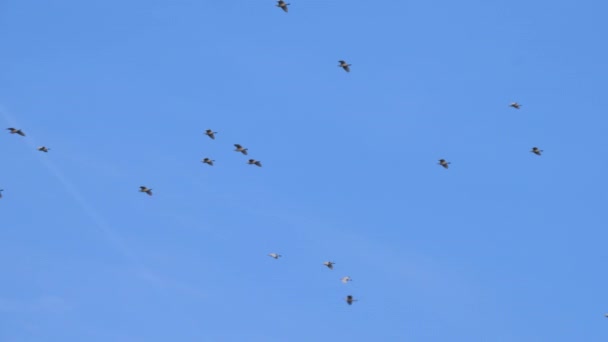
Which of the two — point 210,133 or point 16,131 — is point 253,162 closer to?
point 210,133

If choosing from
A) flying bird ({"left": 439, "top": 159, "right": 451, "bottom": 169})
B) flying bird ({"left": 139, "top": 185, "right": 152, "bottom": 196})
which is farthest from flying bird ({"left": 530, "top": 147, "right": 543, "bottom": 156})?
flying bird ({"left": 139, "top": 185, "right": 152, "bottom": 196})

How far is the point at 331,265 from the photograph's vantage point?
11681 centimetres

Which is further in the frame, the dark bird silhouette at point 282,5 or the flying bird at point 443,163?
the flying bird at point 443,163

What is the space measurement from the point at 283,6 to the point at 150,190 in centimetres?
2343

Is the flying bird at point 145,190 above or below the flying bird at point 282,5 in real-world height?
below

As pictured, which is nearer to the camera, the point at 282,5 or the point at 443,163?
the point at 282,5

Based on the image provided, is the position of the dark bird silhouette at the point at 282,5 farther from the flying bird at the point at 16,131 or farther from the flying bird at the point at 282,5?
the flying bird at the point at 16,131

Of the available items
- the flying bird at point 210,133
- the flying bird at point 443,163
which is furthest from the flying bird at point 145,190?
the flying bird at point 443,163

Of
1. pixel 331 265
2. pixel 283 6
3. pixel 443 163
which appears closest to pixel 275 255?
pixel 331 265

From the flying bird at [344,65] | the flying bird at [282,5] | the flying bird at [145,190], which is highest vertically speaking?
the flying bird at [282,5]

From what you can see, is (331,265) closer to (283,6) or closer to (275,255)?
(275,255)

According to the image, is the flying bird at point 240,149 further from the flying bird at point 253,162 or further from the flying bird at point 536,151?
the flying bird at point 536,151

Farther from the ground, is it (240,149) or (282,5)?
(282,5)

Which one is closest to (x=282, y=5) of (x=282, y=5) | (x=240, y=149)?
(x=282, y=5)
